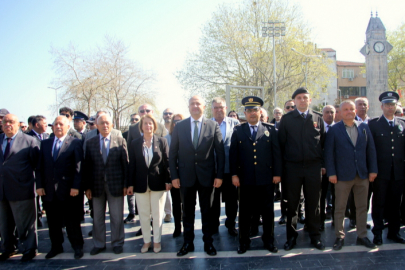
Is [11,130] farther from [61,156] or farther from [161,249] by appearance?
Answer: [161,249]

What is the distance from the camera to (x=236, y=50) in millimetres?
25609

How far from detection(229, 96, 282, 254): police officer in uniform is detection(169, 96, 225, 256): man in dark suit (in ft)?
0.98

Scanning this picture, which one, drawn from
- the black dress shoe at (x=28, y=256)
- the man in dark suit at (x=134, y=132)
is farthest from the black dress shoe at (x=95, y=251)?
the man in dark suit at (x=134, y=132)

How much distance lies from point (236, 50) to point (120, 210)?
23561mm

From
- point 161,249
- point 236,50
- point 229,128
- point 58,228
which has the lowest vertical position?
point 161,249

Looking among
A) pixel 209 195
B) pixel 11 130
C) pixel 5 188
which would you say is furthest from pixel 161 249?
pixel 11 130

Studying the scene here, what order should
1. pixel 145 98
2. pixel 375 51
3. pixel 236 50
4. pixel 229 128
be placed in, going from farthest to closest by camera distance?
pixel 145 98 < pixel 236 50 < pixel 375 51 < pixel 229 128

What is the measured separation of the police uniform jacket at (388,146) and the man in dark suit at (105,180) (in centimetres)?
406

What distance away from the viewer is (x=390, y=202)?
14.5ft

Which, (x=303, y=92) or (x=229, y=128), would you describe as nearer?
(x=303, y=92)

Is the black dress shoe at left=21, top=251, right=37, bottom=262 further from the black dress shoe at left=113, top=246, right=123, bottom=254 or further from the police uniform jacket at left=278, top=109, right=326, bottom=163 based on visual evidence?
the police uniform jacket at left=278, top=109, right=326, bottom=163

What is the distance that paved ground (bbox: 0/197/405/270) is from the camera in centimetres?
363

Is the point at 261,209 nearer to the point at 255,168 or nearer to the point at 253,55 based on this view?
the point at 255,168

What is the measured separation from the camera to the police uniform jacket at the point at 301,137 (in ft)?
13.5
